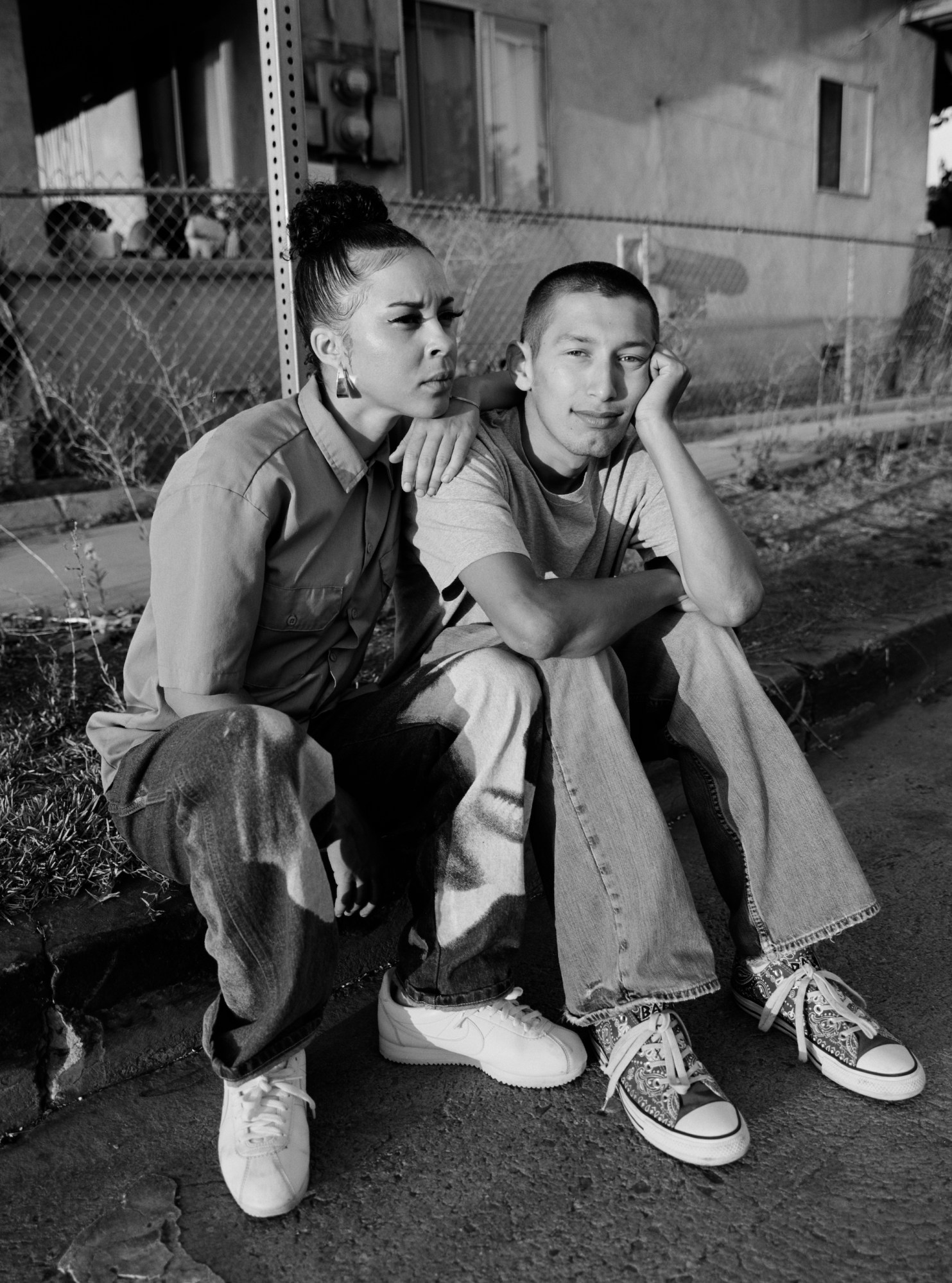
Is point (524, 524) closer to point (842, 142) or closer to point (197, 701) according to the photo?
point (197, 701)

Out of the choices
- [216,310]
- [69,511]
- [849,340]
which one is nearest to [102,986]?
[69,511]

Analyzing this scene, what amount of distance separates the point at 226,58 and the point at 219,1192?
7.89 meters

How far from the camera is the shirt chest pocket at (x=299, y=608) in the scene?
217cm

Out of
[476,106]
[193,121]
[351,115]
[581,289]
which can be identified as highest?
[476,106]

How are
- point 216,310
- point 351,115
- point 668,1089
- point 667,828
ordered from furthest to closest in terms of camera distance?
point 351,115
point 216,310
point 667,828
point 668,1089

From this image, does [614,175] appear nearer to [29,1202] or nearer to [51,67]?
[51,67]

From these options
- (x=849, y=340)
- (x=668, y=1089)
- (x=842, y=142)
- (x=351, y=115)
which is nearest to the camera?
(x=668, y=1089)

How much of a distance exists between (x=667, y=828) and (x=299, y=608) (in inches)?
31.7

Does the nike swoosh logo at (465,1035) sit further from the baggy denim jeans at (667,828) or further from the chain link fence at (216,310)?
the chain link fence at (216,310)

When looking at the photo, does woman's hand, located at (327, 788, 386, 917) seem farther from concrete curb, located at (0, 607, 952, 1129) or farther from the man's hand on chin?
the man's hand on chin

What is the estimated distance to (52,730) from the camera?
116 inches

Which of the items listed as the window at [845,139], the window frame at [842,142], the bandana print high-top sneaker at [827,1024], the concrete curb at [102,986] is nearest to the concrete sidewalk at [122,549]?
the concrete curb at [102,986]

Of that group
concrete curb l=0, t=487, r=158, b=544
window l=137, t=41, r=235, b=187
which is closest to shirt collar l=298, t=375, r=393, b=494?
concrete curb l=0, t=487, r=158, b=544

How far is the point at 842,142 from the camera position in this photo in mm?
11484
